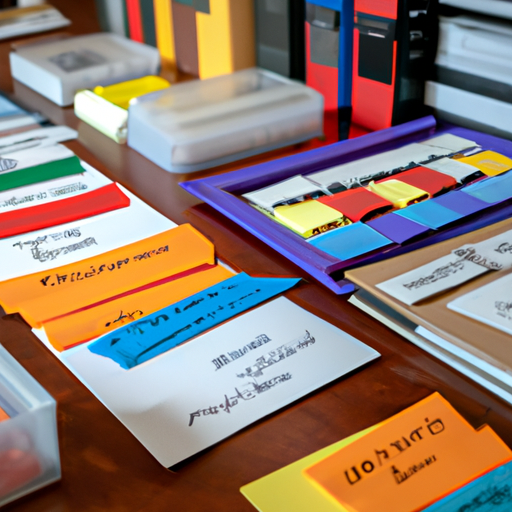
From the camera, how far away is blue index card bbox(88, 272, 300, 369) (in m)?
0.53

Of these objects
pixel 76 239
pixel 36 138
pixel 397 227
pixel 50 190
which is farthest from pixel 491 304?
pixel 36 138

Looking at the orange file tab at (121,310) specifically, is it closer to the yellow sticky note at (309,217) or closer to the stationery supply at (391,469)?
the yellow sticky note at (309,217)

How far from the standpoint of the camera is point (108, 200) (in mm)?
765

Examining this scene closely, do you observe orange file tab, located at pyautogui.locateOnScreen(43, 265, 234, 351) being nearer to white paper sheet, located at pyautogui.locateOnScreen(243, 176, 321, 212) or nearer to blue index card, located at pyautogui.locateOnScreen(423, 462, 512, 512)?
white paper sheet, located at pyautogui.locateOnScreen(243, 176, 321, 212)

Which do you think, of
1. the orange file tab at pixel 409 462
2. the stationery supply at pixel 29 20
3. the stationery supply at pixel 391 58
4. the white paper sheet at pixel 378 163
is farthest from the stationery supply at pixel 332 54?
the stationery supply at pixel 29 20

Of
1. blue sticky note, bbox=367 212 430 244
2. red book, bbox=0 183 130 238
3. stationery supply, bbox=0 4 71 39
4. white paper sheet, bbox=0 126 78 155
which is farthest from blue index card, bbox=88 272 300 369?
stationery supply, bbox=0 4 71 39

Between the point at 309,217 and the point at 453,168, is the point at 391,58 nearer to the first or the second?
the point at 453,168

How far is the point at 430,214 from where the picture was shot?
657 mm

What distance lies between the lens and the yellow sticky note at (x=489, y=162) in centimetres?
73

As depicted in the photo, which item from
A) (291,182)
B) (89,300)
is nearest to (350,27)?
(291,182)

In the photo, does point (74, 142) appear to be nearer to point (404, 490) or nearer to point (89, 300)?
point (89, 300)

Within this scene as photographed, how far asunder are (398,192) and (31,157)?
488mm

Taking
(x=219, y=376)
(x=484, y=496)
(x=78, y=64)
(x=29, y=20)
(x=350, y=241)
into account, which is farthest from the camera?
(x=29, y=20)

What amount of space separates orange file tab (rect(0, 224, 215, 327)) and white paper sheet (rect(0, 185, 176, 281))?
17mm
